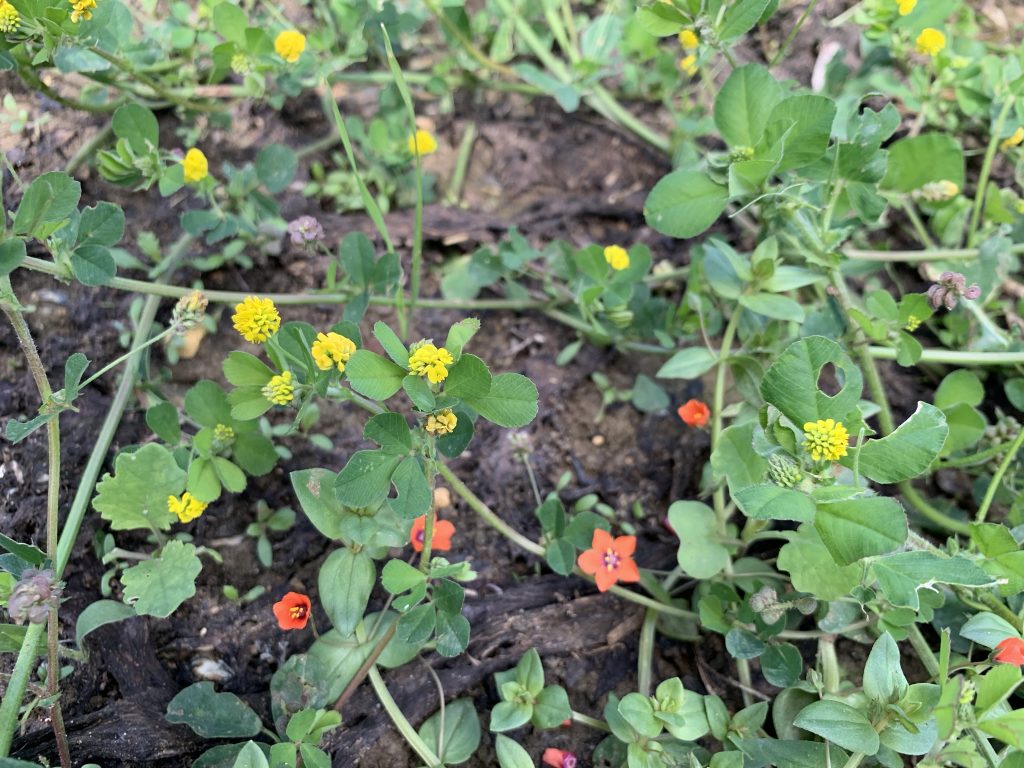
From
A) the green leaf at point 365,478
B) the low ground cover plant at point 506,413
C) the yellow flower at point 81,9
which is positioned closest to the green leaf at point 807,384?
the low ground cover plant at point 506,413

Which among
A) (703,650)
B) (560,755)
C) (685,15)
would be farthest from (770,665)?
(685,15)

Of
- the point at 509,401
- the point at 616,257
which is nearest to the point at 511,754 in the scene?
the point at 509,401

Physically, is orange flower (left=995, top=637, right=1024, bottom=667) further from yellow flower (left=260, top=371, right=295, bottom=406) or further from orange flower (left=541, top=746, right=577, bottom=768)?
yellow flower (left=260, top=371, right=295, bottom=406)

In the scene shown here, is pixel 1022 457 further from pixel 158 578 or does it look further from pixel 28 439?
pixel 28 439

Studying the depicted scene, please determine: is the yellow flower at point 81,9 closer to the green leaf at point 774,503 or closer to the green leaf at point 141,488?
the green leaf at point 141,488

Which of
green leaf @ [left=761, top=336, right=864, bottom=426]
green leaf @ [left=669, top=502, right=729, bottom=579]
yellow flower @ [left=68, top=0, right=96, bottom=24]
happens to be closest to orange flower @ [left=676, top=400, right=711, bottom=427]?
green leaf @ [left=669, top=502, right=729, bottom=579]

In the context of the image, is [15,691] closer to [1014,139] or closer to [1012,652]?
[1012,652]
